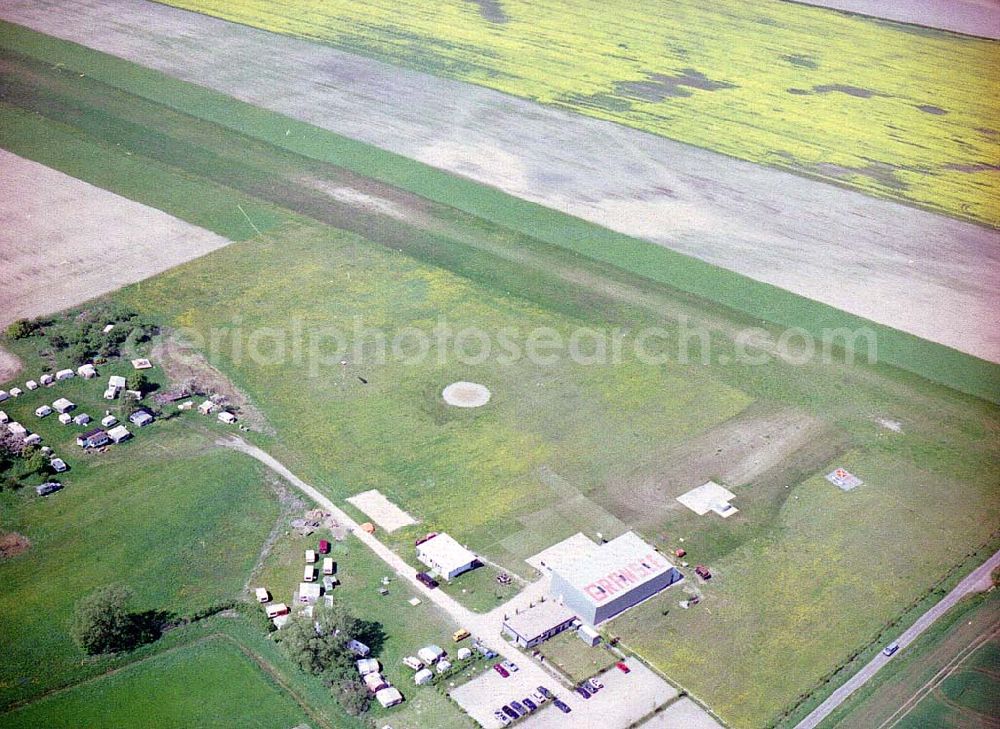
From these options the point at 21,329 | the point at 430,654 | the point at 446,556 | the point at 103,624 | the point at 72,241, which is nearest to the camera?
the point at 103,624

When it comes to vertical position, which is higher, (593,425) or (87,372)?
(593,425)

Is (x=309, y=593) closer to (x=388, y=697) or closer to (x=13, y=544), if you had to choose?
(x=388, y=697)

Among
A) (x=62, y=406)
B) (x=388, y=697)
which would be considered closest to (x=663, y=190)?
(x=62, y=406)

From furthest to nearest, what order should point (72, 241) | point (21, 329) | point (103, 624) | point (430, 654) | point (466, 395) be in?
1. point (72, 241)
2. point (21, 329)
3. point (466, 395)
4. point (430, 654)
5. point (103, 624)

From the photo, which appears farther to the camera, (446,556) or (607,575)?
(446,556)

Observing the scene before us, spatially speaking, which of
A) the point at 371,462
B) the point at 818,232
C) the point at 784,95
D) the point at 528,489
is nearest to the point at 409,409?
the point at 371,462

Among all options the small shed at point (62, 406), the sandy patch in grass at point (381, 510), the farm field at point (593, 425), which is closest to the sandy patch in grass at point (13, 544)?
the small shed at point (62, 406)

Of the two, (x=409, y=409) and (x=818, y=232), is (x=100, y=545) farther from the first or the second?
(x=818, y=232)
